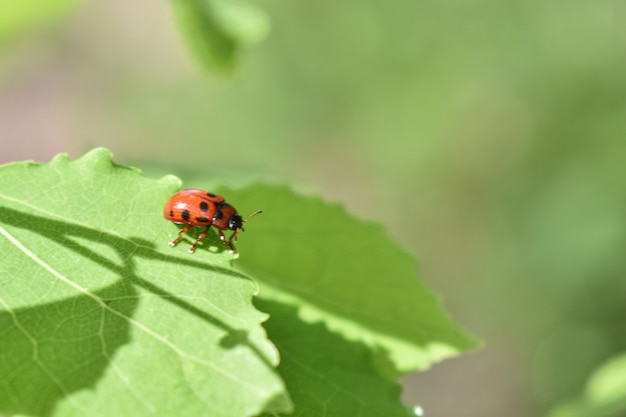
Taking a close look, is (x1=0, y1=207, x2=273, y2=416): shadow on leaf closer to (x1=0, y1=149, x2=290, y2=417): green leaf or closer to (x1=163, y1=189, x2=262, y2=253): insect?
(x1=0, y1=149, x2=290, y2=417): green leaf

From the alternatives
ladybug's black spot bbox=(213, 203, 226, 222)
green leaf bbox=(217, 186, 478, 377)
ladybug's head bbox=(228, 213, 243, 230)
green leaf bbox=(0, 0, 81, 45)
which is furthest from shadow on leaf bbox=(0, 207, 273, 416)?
green leaf bbox=(0, 0, 81, 45)

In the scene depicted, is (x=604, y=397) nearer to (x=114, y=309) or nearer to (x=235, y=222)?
(x=235, y=222)

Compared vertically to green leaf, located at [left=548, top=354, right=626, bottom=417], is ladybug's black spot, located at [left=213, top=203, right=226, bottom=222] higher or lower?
lower

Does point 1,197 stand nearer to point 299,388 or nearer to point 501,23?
point 299,388

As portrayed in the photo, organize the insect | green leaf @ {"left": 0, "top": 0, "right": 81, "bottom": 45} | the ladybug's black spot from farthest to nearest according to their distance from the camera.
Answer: green leaf @ {"left": 0, "top": 0, "right": 81, "bottom": 45}
the ladybug's black spot
the insect

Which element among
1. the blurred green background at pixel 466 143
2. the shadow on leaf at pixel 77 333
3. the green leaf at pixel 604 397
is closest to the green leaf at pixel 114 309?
the shadow on leaf at pixel 77 333

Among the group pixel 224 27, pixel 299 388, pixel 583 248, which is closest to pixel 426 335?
pixel 299 388
